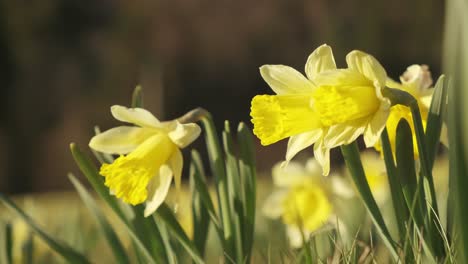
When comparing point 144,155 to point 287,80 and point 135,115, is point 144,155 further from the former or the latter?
point 287,80

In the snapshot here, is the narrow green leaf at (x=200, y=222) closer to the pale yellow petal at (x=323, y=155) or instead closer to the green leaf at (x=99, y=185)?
the green leaf at (x=99, y=185)

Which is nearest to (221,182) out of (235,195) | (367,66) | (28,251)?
(235,195)

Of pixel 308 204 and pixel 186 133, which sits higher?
pixel 186 133

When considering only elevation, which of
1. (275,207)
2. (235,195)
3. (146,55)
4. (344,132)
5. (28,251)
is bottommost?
(146,55)

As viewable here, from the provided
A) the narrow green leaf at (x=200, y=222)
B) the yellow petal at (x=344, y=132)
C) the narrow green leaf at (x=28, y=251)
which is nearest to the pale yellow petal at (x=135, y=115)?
the narrow green leaf at (x=200, y=222)

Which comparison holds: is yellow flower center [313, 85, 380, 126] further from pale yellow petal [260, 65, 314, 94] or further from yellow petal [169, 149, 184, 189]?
yellow petal [169, 149, 184, 189]

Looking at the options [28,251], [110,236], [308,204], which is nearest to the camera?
[110,236]

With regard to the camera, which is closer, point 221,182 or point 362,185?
point 362,185
